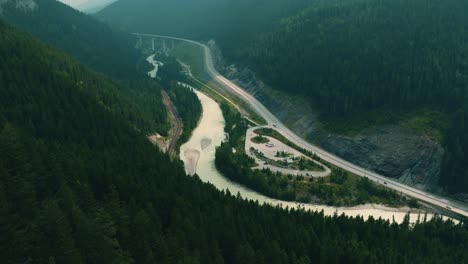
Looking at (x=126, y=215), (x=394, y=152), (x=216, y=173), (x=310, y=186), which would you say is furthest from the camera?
(x=394, y=152)

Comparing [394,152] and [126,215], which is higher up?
[394,152]

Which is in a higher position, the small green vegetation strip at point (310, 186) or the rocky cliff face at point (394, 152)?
the rocky cliff face at point (394, 152)

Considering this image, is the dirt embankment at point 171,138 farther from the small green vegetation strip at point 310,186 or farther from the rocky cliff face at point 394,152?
the rocky cliff face at point 394,152

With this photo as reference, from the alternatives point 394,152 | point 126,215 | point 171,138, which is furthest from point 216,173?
point 126,215

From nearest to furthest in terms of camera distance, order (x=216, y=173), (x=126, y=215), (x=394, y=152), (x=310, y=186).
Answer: (x=126, y=215) → (x=310, y=186) → (x=216, y=173) → (x=394, y=152)

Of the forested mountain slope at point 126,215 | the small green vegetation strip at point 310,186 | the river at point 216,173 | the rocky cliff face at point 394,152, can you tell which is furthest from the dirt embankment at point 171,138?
the rocky cliff face at point 394,152

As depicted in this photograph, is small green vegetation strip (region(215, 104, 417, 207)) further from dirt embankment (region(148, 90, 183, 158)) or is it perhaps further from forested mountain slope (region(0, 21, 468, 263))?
forested mountain slope (region(0, 21, 468, 263))

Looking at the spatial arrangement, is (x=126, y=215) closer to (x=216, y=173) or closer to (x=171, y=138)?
(x=216, y=173)
